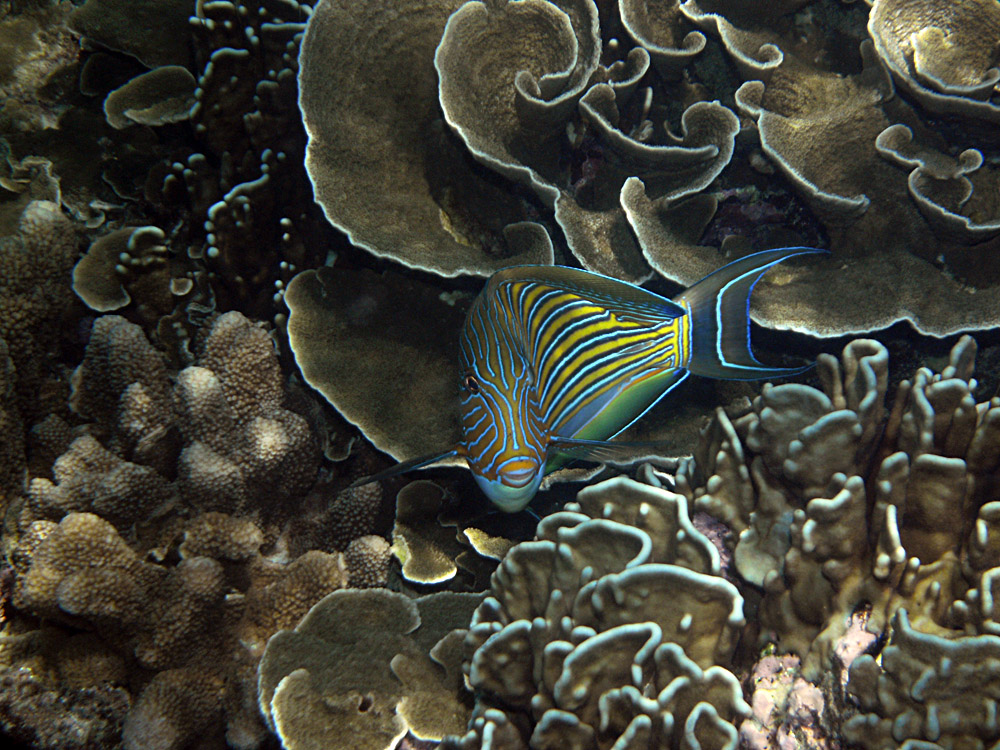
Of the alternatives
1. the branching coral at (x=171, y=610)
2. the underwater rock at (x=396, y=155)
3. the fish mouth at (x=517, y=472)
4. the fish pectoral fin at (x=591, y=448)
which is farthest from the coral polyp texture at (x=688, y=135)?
the branching coral at (x=171, y=610)

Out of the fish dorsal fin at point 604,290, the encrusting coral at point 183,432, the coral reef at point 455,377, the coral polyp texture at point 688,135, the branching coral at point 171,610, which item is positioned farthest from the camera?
the coral polyp texture at point 688,135

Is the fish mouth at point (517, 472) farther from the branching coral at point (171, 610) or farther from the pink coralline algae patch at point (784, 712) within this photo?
the branching coral at point (171, 610)

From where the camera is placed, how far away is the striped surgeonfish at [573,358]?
1783 mm

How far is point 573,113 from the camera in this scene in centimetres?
285

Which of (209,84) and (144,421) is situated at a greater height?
(209,84)

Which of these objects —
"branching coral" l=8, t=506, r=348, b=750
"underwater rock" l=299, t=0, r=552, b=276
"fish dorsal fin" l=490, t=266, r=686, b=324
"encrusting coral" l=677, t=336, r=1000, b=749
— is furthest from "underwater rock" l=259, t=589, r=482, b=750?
"underwater rock" l=299, t=0, r=552, b=276

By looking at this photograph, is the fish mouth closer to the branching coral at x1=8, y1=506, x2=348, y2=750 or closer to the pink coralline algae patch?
the pink coralline algae patch

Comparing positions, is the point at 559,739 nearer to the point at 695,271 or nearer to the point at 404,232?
the point at 695,271

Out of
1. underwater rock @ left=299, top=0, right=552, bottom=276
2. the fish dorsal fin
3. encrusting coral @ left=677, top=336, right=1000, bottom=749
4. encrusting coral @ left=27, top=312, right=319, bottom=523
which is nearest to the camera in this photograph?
encrusting coral @ left=677, top=336, right=1000, bottom=749

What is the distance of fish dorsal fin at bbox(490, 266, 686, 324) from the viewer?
1.88m

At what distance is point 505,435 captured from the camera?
176 centimetres

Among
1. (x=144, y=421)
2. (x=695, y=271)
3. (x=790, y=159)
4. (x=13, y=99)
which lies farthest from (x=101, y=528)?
(x=790, y=159)

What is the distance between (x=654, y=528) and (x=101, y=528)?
82.0 inches

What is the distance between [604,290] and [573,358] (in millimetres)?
266
